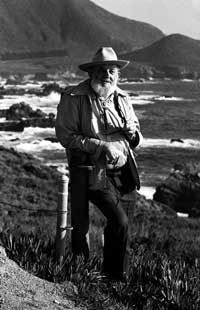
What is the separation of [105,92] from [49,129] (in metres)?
37.4

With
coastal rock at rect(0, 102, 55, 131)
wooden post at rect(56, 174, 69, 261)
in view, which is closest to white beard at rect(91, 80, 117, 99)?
wooden post at rect(56, 174, 69, 261)

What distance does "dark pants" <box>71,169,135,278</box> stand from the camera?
204 inches

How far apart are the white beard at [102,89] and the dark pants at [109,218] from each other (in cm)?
62

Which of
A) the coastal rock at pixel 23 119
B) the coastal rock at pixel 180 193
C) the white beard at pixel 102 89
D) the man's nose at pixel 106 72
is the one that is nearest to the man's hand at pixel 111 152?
the white beard at pixel 102 89

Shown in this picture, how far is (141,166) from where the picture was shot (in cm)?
2916

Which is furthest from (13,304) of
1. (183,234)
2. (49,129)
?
(49,129)

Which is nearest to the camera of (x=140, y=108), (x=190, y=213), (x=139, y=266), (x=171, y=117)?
(x=139, y=266)

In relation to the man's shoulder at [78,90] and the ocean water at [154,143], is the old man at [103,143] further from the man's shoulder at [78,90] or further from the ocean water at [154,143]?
the ocean water at [154,143]

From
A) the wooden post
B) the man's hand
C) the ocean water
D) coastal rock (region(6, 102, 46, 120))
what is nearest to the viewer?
the man's hand

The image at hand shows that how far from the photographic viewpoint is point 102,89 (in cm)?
522

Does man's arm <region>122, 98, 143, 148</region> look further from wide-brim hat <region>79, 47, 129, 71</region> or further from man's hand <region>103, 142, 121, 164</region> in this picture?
wide-brim hat <region>79, 47, 129, 71</region>

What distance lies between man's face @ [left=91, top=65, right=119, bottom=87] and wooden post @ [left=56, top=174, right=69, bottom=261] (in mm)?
806

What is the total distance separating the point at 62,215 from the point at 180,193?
17.9 m

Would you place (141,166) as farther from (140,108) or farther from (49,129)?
(140,108)
